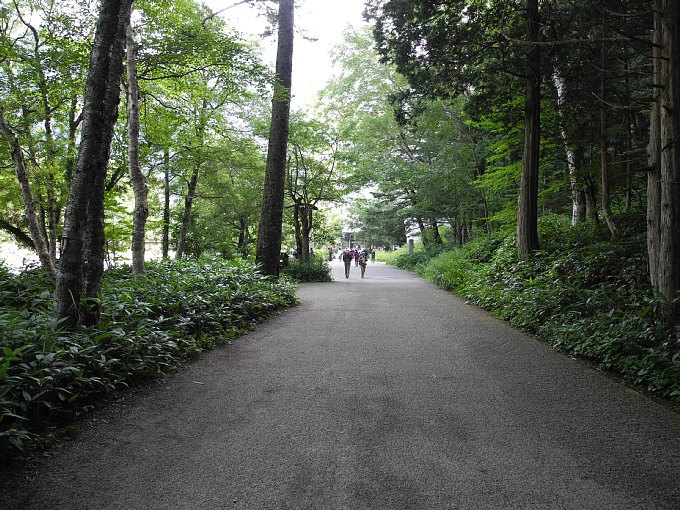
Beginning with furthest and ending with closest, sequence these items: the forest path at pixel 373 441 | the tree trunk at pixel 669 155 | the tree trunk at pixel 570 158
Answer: the tree trunk at pixel 570 158 → the tree trunk at pixel 669 155 → the forest path at pixel 373 441

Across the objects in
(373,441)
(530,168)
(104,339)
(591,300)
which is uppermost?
(530,168)

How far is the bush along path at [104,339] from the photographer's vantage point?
2.87 metres

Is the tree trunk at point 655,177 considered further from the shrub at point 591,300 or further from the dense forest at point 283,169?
the shrub at point 591,300

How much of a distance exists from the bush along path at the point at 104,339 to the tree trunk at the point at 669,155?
243 inches

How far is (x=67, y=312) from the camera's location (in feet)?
13.5

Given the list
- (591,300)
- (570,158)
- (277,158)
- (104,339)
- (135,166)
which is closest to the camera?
(104,339)

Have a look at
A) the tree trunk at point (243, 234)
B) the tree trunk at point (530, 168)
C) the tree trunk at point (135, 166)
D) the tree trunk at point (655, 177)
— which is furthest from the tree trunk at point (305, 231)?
the tree trunk at point (655, 177)

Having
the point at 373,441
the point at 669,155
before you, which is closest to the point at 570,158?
the point at 669,155

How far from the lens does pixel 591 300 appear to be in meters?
5.82

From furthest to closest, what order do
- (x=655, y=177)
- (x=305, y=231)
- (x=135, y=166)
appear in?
1. (x=305, y=231)
2. (x=135, y=166)
3. (x=655, y=177)

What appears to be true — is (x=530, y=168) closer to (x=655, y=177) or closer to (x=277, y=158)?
(x=655, y=177)

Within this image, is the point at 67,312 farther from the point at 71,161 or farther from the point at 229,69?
the point at 71,161

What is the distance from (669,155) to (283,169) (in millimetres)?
8464

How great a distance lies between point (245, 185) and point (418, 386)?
14.5 metres
